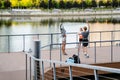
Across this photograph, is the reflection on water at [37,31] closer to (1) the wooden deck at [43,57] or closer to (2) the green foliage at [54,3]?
(1) the wooden deck at [43,57]

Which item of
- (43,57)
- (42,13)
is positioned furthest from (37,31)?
(42,13)

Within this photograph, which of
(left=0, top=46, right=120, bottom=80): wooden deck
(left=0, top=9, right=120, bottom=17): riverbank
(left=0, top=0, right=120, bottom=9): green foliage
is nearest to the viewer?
(left=0, top=46, right=120, bottom=80): wooden deck

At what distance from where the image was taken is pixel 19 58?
16125mm

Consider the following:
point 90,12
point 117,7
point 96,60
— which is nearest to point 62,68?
point 96,60

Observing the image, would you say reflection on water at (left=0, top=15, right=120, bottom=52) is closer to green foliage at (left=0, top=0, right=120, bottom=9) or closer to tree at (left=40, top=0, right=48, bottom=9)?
green foliage at (left=0, top=0, right=120, bottom=9)

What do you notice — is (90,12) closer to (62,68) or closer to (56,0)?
Result: (56,0)

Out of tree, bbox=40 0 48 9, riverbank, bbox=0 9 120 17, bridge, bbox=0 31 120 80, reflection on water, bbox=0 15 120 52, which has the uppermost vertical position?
tree, bbox=40 0 48 9

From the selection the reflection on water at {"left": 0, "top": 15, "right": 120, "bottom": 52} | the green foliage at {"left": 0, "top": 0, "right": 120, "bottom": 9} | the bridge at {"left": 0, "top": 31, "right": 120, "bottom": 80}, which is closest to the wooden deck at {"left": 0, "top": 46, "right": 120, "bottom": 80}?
the bridge at {"left": 0, "top": 31, "right": 120, "bottom": 80}

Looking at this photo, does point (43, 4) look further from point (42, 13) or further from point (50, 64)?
point (50, 64)

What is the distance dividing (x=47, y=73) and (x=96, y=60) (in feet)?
11.9

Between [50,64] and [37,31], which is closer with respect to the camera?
[50,64]

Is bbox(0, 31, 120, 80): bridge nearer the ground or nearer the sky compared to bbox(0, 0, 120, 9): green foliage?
nearer the ground

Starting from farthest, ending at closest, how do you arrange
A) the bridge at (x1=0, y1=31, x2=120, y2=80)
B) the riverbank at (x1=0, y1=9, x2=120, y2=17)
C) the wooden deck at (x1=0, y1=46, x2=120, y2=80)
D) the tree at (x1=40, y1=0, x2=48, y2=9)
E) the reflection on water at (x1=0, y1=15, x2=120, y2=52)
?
1. the tree at (x1=40, y1=0, x2=48, y2=9)
2. the riverbank at (x1=0, y1=9, x2=120, y2=17)
3. the reflection on water at (x1=0, y1=15, x2=120, y2=52)
4. the wooden deck at (x1=0, y1=46, x2=120, y2=80)
5. the bridge at (x1=0, y1=31, x2=120, y2=80)

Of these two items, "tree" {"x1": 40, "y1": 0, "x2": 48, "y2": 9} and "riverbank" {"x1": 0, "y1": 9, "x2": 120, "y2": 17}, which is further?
"tree" {"x1": 40, "y1": 0, "x2": 48, "y2": 9}
